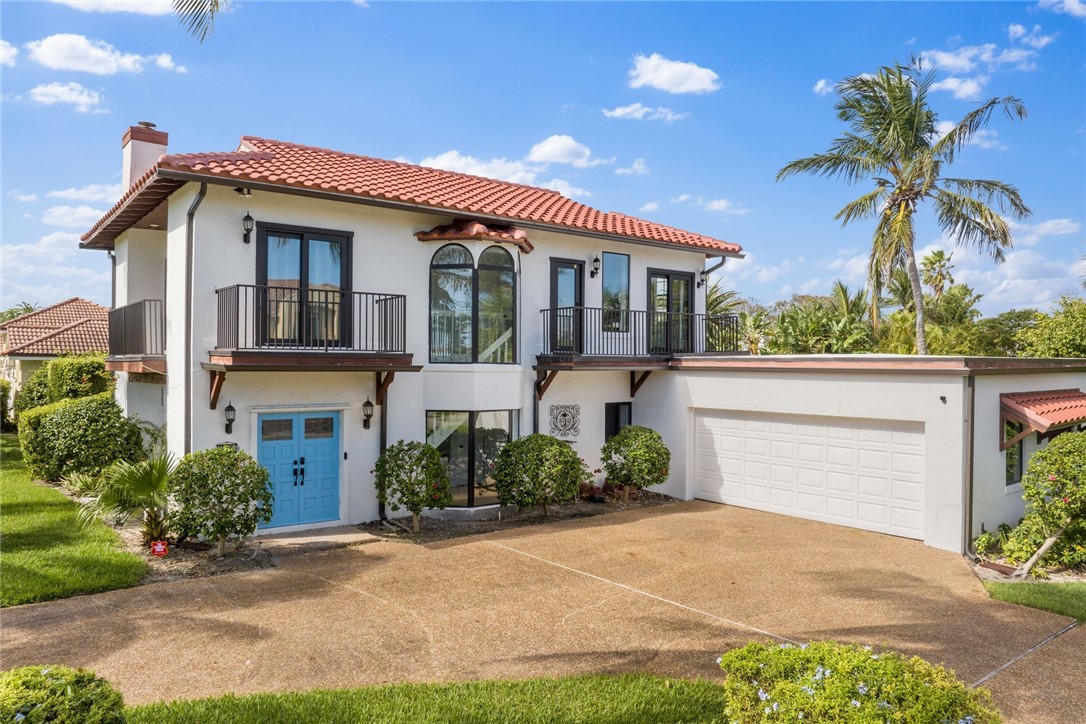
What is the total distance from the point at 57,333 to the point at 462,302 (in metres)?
20.8

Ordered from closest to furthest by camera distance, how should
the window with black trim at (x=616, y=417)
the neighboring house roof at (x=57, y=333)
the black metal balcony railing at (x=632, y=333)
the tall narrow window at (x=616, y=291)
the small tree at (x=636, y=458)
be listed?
the small tree at (x=636, y=458)
the black metal balcony railing at (x=632, y=333)
the tall narrow window at (x=616, y=291)
the window with black trim at (x=616, y=417)
the neighboring house roof at (x=57, y=333)

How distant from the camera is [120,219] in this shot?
13.5 metres

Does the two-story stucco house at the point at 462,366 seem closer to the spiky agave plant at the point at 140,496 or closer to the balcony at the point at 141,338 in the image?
the balcony at the point at 141,338

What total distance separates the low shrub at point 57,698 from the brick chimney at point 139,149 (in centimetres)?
1359

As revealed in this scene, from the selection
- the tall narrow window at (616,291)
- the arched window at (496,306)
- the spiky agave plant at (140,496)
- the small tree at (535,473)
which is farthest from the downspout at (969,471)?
the spiky agave plant at (140,496)

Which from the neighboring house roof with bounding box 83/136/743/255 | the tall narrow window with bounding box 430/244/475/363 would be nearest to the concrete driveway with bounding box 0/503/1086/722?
the tall narrow window with bounding box 430/244/475/363

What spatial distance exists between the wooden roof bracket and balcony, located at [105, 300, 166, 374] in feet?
5.68

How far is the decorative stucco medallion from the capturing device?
14.7 meters

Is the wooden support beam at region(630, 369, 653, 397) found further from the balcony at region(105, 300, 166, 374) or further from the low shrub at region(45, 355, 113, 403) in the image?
the low shrub at region(45, 355, 113, 403)

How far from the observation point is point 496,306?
13336 mm

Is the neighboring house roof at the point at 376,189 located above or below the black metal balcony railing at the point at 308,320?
above

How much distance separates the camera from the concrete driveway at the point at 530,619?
602cm

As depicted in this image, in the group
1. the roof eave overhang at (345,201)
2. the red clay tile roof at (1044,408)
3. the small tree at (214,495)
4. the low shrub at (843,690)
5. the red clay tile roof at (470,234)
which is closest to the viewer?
the low shrub at (843,690)

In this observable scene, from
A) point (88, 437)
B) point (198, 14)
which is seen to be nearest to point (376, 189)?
point (198, 14)
